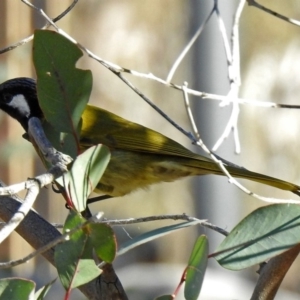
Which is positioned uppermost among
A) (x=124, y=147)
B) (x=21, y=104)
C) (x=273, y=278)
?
(x=21, y=104)

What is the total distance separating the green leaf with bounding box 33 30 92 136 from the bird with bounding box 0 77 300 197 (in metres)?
1.27

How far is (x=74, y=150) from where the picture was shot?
132 cm

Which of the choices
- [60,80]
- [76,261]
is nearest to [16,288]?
[76,261]

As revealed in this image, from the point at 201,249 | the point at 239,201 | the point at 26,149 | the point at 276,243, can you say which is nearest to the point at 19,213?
the point at 201,249

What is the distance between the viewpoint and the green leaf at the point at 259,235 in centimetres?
116

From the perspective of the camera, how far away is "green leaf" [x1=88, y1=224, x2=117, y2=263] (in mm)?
1058

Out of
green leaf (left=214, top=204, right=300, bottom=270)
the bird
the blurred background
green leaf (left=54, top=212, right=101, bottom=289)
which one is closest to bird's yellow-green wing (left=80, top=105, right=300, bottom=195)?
the bird

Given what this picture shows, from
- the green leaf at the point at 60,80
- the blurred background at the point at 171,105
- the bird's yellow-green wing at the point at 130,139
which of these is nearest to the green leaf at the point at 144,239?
the green leaf at the point at 60,80

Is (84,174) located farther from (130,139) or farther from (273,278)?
(130,139)

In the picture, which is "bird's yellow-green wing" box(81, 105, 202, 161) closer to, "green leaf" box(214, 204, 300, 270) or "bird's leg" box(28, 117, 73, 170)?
"bird's leg" box(28, 117, 73, 170)

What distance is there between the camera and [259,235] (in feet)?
3.90

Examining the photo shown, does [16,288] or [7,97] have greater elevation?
[7,97]

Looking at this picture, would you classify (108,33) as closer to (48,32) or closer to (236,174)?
(236,174)

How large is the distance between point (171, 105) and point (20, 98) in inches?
69.0
